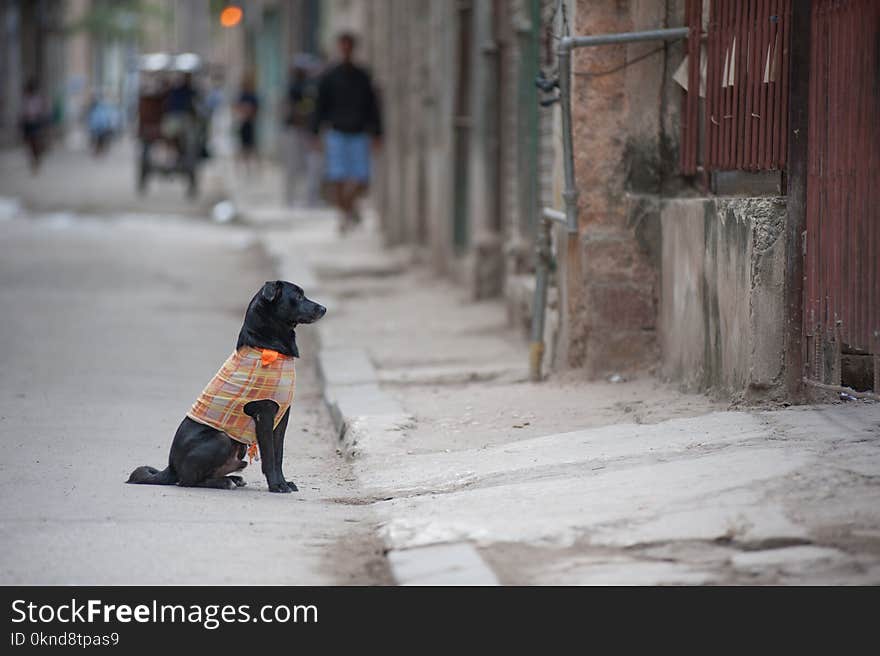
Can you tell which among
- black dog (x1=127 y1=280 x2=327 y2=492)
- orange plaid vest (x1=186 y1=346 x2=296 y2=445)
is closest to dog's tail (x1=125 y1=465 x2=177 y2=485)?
black dog (x1=127 y1=280 x2=327 y2=492)

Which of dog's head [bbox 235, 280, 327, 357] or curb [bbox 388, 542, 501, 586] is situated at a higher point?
dog's head [bbox 235, 280, 327, 357]

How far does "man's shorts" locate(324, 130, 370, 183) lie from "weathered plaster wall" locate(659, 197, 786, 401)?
33.4ft

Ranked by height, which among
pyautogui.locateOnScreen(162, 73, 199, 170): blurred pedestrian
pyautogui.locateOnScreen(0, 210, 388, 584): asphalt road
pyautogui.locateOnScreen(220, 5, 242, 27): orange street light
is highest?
pyautogui.locateOnScreen(220, 5, 242, 27): orange street light

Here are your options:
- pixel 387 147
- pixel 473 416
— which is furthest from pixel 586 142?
pixel 387 147

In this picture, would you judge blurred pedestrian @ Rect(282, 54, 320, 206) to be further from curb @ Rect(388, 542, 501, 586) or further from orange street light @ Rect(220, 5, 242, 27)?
curb @ Rect(388, 542, 501, 586)

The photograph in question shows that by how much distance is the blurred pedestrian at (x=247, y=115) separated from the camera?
99.2 feet

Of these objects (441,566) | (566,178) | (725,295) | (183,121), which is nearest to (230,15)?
(183,121)

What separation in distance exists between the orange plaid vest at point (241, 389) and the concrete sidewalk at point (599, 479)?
0.58 m

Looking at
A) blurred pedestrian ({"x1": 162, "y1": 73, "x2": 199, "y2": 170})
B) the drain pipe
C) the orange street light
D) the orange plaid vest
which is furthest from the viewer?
the orange street light

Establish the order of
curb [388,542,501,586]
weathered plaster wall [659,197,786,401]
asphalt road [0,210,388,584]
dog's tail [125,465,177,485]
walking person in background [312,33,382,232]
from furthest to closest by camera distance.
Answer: walking person in background [312,33,382,232]
weathered plaster wall [659,197,786,401]
dog's tail [125,465,177,485]
asphalt road [0,210,388,584]
curb [388,542,501,586]

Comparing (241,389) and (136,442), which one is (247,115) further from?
(241,389)

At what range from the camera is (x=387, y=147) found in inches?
770

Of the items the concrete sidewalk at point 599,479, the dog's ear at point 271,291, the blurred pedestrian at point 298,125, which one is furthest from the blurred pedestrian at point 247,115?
the dog's ear at point 271,291

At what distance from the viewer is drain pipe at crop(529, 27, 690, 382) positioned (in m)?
8.17
